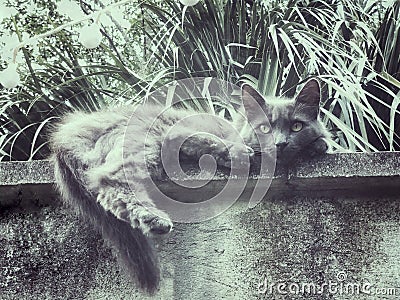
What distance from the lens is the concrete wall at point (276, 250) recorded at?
126 centimetres

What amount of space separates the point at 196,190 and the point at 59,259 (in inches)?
14.9

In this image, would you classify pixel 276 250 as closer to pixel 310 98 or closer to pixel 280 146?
pixel 280 146

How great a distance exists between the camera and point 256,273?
1.28 metres

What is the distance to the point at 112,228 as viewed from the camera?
1.27m

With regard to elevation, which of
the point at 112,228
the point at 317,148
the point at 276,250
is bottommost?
the point at 276,250

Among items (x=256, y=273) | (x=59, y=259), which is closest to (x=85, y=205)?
(x=59, y=259)

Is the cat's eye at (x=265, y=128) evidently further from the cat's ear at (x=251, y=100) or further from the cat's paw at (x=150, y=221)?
the cat's paw at (x=150, y=221)

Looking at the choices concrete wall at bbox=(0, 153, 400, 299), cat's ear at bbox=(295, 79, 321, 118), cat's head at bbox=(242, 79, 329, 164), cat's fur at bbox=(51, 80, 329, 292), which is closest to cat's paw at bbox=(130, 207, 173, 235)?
cat's fur at bbox=(51, 80, 329, 292)

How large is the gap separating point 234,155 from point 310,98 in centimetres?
25

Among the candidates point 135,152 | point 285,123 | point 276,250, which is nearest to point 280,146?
point 285,123

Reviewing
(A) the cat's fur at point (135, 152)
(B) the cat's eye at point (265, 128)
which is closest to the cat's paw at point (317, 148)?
(A) the cat's fur at point (135, 152)

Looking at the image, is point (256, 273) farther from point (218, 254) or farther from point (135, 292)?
Result: point (135, 292)

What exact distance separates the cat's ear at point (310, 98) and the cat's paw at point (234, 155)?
19 centimetres

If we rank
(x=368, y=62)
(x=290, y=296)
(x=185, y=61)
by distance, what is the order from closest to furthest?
(x=290, y=296), (x=368, y=62), (x=185, y=61)
